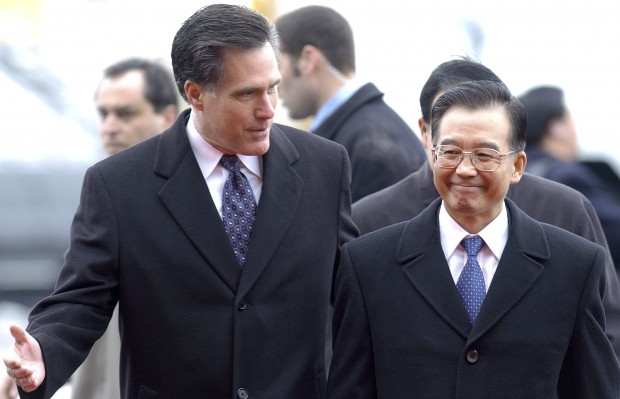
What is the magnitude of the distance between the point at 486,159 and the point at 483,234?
8.4 inches

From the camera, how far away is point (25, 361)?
4.02m

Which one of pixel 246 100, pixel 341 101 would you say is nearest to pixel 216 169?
pixel 246 100

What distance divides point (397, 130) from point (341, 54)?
74 centimetres

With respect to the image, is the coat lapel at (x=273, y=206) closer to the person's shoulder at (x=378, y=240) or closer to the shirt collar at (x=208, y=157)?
the shirt collar at (x=208, y=157)

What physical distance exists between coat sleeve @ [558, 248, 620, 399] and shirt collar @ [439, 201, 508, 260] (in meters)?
0.26

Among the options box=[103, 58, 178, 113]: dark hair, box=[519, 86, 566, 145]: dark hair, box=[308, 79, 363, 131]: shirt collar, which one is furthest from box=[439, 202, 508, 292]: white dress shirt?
box=[519, 86, 566, 145]: dark hair

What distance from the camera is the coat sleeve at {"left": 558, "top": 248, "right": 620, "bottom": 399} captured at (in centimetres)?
396


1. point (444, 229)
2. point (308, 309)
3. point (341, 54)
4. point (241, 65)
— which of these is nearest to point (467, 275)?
point (444, 229)

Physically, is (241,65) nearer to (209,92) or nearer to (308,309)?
(209,92)

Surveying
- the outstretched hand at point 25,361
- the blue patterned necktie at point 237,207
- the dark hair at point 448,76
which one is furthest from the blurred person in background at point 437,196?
the outstretched hand at point 25,361

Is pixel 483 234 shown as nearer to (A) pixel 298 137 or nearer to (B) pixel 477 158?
(B) pixel 477 158

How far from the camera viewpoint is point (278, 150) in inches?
177

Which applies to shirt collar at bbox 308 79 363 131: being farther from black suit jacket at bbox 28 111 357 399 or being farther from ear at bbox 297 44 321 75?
black suit jacket at bbox 28 111 357 399

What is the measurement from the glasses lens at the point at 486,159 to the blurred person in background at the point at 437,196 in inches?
32.8
